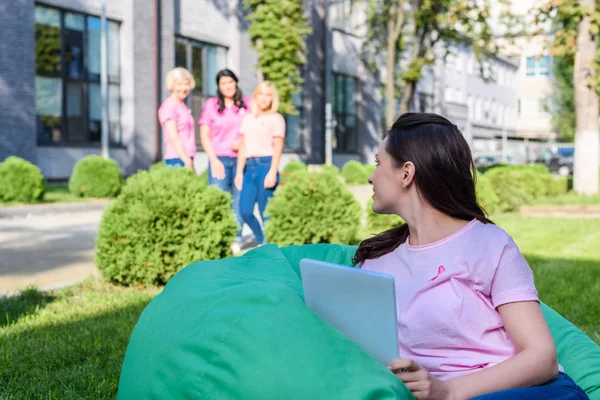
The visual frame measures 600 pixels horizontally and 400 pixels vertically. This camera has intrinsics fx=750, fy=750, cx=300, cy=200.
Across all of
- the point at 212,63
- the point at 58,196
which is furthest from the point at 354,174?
the point at 58,196

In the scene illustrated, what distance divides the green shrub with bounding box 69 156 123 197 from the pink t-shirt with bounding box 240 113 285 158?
10213 mm

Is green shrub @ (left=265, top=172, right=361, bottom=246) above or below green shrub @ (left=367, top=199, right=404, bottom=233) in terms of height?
above

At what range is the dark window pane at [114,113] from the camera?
22.3 m

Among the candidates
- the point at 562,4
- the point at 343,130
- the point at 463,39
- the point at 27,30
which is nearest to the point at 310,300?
the point at 562,4

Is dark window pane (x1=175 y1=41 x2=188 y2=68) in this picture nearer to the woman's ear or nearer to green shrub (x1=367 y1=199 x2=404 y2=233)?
green shrub (x1=367 y1=199 x2=404 y2=233)

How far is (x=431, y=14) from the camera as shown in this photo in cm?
2592

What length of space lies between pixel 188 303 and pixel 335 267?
34.2 inches

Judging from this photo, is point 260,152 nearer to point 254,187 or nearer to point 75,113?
point 254,187

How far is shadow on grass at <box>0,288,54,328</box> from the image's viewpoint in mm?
5246

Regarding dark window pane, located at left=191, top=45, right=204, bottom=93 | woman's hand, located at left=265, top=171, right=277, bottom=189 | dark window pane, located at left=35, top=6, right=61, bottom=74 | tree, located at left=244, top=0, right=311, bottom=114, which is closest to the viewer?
woman's hand, located at left=265, top=171, right=277, bottom=189

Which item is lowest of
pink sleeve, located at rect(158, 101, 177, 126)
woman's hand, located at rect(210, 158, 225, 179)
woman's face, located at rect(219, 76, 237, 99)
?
woman's hand, located at rect(210, 158, 225, 179)

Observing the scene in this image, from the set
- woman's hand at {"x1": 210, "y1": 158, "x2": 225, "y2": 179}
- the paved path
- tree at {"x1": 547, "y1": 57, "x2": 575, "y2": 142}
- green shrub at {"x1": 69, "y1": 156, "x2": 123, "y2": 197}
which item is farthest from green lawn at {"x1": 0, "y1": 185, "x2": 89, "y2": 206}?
tree at {"x1": 547, "y1": 57, "x2": 575, "y2": 142}

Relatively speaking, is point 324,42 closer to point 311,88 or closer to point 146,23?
point 311,88

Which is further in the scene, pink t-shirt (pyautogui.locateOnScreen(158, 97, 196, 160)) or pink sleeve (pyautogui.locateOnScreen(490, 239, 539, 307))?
pink t-shirt (pyautogui.locateOnScreen(158, 97, 196, 160))
